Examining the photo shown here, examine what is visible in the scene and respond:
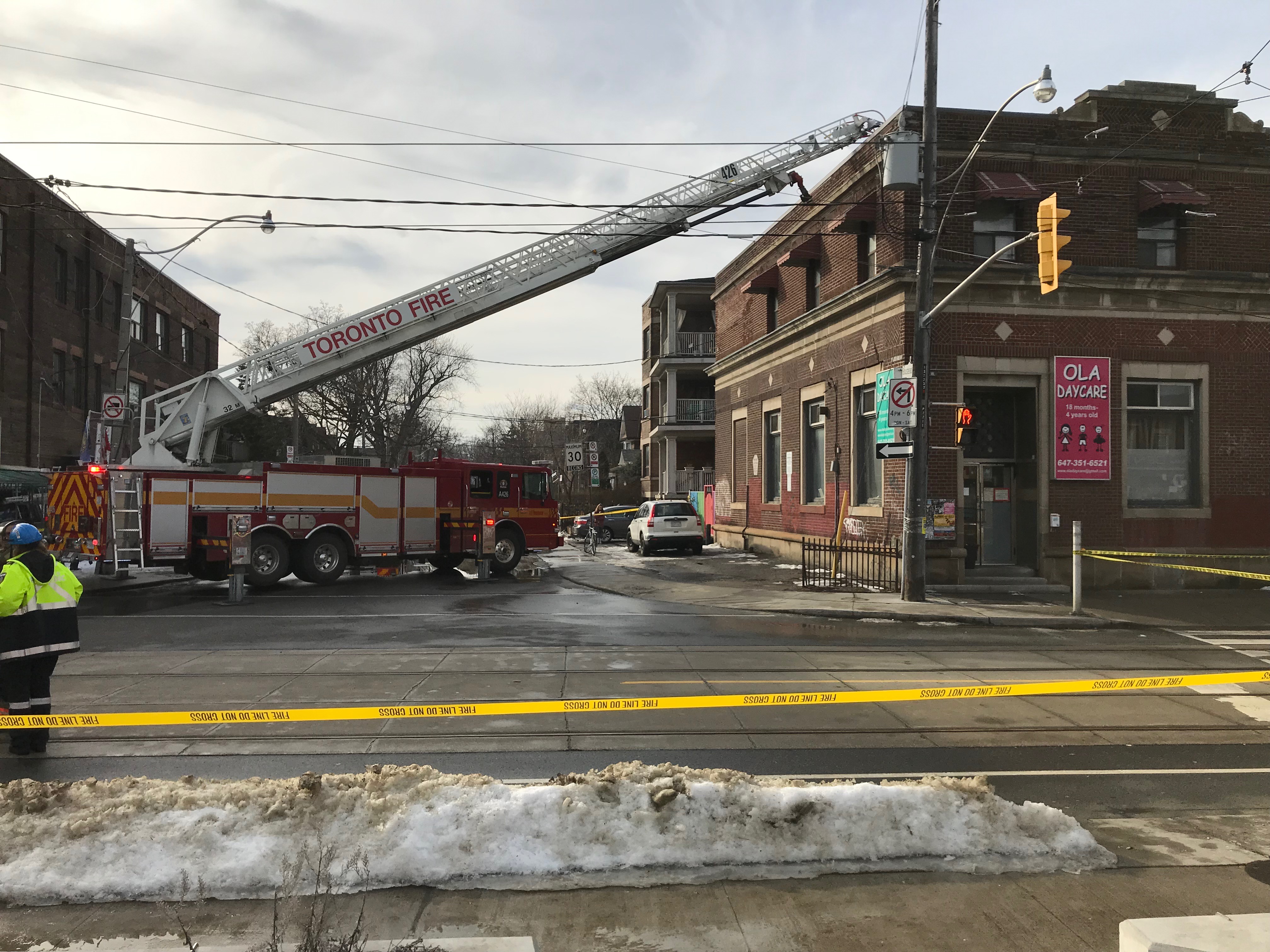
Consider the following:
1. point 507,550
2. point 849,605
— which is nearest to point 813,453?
point 507,550

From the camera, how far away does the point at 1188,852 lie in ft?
16.2

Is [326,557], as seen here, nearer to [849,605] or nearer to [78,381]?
[849,605]

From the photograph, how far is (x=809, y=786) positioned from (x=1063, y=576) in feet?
50.8

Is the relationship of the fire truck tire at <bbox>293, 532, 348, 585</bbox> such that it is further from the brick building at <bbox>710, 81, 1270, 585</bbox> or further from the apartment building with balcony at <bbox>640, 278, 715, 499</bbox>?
the apartment building with balcony at <bbox>640, 278, 715, 499</bbox>

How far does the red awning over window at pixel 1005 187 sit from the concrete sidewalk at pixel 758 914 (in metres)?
15.4

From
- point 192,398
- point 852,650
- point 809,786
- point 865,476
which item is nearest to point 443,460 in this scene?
point 192,398

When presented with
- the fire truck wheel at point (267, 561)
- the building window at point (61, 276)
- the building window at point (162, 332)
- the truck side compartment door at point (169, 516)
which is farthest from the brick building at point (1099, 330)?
the building window at point (162, 332)

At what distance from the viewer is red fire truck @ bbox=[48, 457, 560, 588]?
16.9m

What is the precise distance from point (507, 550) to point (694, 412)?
24.7 metres

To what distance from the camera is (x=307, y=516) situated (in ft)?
62.0

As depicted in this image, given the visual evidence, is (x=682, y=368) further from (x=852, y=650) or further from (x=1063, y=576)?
(x=852, y=650)

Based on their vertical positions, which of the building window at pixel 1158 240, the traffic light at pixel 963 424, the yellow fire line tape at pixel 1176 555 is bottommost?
the yellow fire line tape at pixel 1176 555

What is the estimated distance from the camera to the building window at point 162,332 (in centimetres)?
4081

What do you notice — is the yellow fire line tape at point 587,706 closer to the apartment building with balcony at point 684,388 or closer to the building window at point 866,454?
the building window at point 866,454
